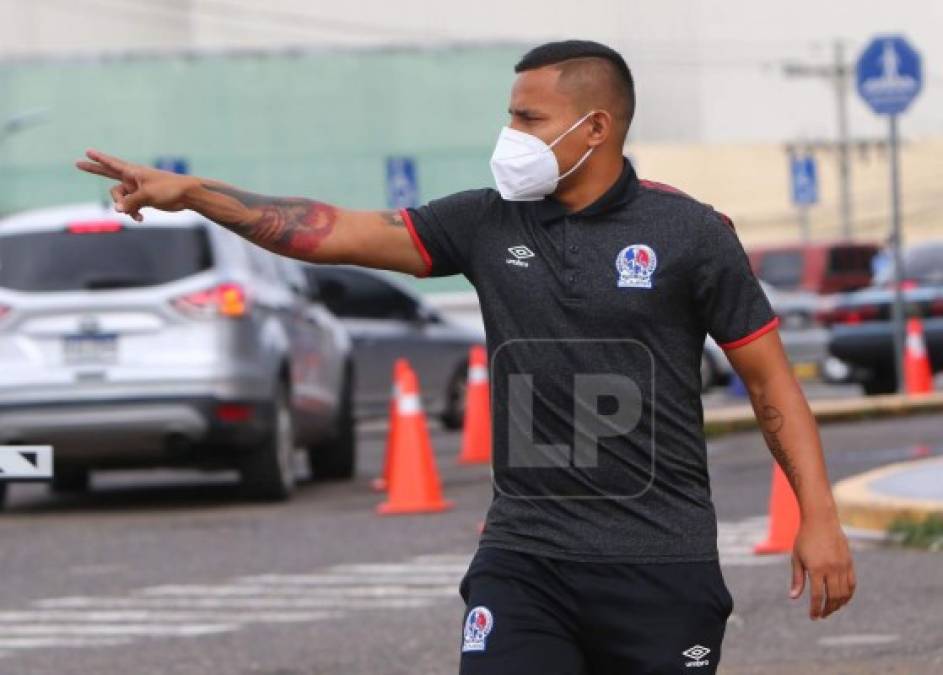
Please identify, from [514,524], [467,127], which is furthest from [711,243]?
[467,127]

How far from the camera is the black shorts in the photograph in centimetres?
496

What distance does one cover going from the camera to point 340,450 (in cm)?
1764

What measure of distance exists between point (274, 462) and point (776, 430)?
1014 cm

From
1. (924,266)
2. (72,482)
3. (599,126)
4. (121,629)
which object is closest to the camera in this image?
(599,126)

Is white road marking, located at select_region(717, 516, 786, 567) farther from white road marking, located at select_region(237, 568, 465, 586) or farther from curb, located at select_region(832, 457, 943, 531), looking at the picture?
white road marking, located at select_region(237, 568, 465, 586)

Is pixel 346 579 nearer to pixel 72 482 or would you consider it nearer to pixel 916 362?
pixel 72 482

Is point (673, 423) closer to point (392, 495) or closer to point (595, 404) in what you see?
point (595, 404)

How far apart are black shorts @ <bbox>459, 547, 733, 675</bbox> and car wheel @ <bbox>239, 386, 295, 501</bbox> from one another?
9.99 metres

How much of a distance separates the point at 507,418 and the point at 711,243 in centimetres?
52

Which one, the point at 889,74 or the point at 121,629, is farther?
the point at 889,74

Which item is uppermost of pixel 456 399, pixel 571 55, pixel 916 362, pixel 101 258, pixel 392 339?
pixel 571 55

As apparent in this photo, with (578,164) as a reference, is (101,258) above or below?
below

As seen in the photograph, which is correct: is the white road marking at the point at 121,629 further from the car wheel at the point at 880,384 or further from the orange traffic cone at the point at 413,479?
the car wheel at the point at 880,384

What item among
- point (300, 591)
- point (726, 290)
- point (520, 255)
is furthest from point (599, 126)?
point (300, 591)
